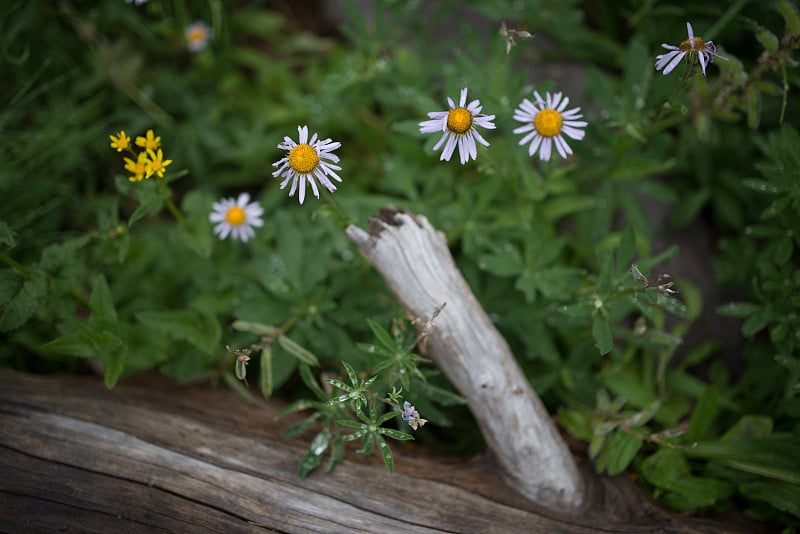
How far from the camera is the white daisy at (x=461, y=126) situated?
196 cm

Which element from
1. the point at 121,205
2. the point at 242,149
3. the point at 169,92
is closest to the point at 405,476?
the point at 242,149

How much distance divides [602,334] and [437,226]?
3.05 feet

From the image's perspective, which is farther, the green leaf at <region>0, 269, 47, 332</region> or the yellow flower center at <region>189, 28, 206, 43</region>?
the yellow flower center at <region>189, 28, 206, 43</region>

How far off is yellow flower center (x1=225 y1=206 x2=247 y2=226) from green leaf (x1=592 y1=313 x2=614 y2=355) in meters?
1.53

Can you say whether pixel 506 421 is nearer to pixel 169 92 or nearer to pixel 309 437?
pixel 309 437

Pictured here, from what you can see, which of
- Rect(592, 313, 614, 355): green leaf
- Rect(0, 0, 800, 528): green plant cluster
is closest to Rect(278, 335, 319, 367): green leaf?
Rect(0, 0, 800, 528): green plant cluster

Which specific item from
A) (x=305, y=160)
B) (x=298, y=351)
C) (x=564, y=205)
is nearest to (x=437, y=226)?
(x=564, y=205)

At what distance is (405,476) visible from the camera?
231 cm

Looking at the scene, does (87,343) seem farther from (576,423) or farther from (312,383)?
(576,423)

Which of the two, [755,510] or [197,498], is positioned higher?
[755,510]

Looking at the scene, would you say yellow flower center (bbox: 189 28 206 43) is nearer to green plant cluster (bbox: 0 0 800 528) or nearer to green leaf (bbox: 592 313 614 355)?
green plant cluster (bbox: 0 0 800 528)

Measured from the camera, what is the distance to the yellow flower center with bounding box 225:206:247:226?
2.60 metres

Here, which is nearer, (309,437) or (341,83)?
(309,437)

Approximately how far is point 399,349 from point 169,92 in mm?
2627
